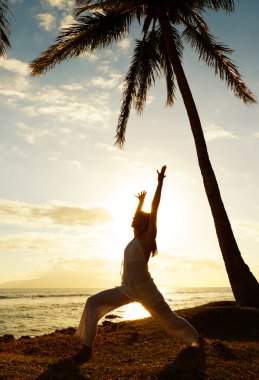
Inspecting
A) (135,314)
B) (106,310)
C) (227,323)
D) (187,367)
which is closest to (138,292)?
(106,310)

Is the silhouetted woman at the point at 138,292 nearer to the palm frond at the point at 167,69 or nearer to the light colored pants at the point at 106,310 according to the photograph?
the light colored pants at the point at 106,310

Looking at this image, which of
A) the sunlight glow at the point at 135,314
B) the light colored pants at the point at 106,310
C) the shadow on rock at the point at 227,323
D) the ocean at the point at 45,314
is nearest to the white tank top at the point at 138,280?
the light colored pants at the point at 106,310

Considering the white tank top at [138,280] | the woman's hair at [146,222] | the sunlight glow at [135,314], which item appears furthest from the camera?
the sunlight glow at [135,314]

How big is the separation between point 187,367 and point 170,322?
60cm

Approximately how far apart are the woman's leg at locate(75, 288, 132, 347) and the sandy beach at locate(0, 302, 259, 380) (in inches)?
14.9

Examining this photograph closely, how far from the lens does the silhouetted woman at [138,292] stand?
5328 millimetres

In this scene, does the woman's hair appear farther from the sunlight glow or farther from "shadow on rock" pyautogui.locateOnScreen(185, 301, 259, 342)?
the sunlight glow

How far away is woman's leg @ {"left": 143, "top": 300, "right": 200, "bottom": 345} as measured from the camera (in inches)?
213

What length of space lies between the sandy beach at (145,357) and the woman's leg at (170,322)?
0.29 m

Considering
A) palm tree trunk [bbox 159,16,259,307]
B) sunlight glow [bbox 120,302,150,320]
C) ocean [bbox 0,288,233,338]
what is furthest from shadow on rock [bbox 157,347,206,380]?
sunlight glow [bbox 120,302,150,320]

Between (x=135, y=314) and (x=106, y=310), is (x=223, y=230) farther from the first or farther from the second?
(x=135, y=314)

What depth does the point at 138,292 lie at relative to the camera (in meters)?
5.32

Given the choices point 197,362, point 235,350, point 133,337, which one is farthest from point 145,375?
point 133,337

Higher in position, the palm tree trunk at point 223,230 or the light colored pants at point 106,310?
the palm tree trunk at point 223,230
